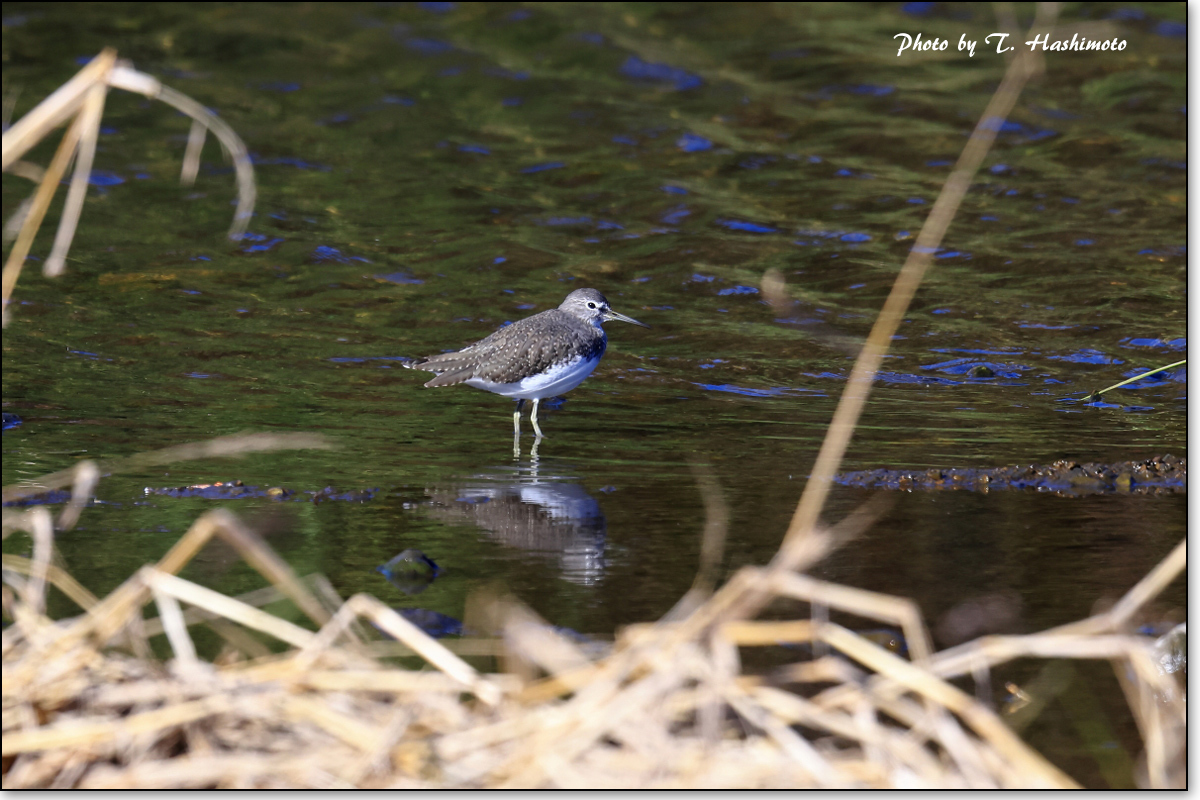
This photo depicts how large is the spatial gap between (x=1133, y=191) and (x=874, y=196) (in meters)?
2.81

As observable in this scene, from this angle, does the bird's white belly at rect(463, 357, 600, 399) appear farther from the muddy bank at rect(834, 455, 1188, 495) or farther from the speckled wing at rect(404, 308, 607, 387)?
the muddy bank at rect(834, 455, 1188, 495)

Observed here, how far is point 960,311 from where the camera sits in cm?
1085

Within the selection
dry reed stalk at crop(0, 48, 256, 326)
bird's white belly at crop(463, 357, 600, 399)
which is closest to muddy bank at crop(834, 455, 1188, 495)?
bird's white belly at crop(463, 357, 600, 399)

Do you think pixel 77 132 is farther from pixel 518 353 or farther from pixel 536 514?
pixel 518 353

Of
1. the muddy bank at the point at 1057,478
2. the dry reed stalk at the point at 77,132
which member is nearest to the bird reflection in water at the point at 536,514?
the muddy bank at the point at 1057,478

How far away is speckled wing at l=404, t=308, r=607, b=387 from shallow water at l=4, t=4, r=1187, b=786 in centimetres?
34

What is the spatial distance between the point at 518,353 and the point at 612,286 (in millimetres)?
3585

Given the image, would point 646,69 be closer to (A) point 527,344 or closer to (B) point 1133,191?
(B) point 1133,191

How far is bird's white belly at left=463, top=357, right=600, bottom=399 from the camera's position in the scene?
843cm

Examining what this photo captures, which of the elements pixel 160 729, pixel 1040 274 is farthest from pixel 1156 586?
pixel 1040 274

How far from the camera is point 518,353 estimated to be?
8.49 m

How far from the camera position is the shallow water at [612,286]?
18.6 ft

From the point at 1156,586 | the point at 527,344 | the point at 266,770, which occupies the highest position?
the point at 527,344

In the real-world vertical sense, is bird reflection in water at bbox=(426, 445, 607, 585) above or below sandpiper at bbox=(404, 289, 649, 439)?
below
